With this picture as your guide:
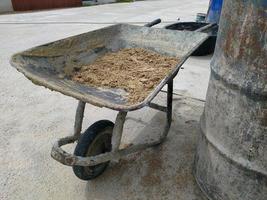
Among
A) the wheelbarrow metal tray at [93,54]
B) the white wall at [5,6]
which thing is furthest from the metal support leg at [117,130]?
the white wall at [5,6]

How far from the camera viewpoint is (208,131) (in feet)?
7.80

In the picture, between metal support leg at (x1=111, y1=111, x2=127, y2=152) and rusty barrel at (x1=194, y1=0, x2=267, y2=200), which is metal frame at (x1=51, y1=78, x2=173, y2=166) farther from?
rusty barrel at (x1=194, y1=0, x2=267, y2=200)

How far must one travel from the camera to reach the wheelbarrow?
7.06 feet

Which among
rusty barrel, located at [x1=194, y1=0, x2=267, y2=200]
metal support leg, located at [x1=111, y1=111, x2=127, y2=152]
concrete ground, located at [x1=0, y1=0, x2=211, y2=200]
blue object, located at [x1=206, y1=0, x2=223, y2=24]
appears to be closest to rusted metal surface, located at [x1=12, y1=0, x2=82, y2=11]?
concrete ground, located at [x1=0, y1=0, x2=211, y2=200]

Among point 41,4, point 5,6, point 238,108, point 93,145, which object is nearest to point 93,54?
point 93,145

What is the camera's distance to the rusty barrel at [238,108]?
184 cm

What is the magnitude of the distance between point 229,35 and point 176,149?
Answer: 1560 millimetres

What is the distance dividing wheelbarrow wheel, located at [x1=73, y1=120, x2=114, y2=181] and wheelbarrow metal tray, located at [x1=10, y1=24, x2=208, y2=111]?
0.35 metres

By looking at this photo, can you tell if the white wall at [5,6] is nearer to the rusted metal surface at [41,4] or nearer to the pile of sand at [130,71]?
the rusted metal surface at [41,4]

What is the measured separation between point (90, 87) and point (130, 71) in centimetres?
47

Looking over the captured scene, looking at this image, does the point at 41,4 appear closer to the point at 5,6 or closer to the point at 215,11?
the point at 5,6

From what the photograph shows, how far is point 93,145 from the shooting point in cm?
262

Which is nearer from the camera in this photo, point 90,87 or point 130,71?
point 90,87

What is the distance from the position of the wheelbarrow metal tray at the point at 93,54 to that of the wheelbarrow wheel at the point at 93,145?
346 mm
